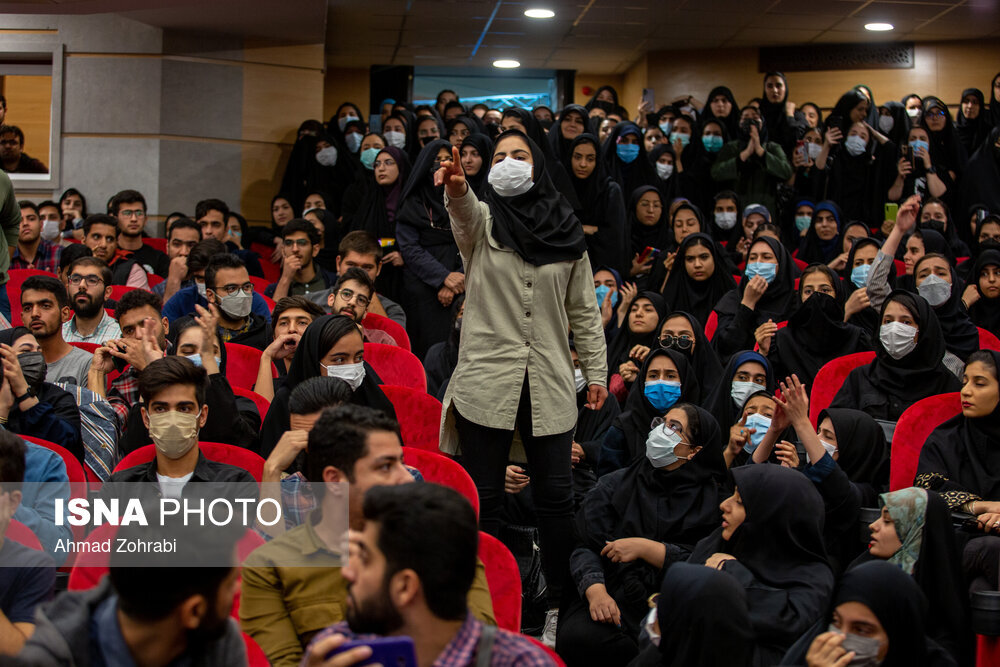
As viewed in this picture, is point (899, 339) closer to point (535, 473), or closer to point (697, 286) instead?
point (697, 286)

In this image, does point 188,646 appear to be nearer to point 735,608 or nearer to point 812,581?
point 735,608

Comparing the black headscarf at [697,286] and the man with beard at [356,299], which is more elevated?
the black headscarf at [697,286]

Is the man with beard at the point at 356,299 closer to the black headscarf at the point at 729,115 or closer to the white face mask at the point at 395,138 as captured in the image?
the white face mask at the point at 395,138

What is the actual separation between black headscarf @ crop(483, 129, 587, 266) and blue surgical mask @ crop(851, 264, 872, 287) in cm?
323

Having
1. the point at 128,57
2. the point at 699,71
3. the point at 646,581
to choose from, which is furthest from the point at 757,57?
the point at 646,581

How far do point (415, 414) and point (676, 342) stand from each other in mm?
1536

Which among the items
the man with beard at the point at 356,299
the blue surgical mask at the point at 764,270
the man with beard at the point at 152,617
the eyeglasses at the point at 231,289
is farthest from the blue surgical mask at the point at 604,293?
the man with beard at the point at 152,617

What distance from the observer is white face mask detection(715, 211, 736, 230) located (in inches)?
302

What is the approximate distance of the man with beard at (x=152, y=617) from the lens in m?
1.52

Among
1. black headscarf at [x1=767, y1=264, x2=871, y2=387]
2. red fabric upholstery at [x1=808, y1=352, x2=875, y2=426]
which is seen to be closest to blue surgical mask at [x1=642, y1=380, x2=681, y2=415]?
red fabric upholstery at [x1=808, y1=352, x2=875, y2=426]

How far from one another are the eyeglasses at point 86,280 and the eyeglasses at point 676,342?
9.02 feet

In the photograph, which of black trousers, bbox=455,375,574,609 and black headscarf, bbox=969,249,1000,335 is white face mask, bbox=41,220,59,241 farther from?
black headscarf, bbox=969,249,1000,335

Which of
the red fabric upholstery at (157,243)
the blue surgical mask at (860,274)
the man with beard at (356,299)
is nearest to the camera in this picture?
the man with beard at (356,299)

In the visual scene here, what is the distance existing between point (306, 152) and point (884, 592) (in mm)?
7111
